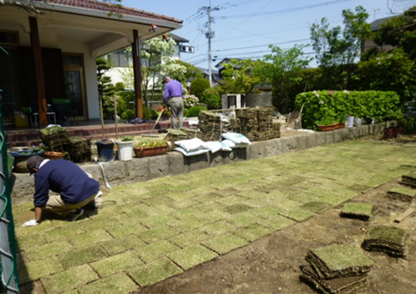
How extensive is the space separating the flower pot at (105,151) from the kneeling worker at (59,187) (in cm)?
153

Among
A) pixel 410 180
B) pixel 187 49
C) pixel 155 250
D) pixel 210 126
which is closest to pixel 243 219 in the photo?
pixel 155 250

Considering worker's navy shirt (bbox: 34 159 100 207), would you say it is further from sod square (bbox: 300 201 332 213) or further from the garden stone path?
sod square (bbox: 300 201 332 213)

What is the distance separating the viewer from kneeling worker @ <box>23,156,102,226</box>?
11.9 feet

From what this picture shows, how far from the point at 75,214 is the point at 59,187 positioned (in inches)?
19.8

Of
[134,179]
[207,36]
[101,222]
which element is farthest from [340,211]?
[207,36]

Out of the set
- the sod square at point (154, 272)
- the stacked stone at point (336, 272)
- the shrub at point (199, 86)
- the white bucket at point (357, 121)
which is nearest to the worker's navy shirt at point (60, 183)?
the sod square at point (154, 272)

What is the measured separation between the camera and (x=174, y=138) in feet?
22.0

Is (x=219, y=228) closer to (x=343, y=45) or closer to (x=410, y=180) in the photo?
(x=410, y=180)

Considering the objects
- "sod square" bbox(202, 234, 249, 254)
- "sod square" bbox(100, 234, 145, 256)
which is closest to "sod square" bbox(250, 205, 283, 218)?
"sod square" bbox(202, 234, 249, 254)

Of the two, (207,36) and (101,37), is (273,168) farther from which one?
(207,36)

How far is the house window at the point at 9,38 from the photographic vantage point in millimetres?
9023

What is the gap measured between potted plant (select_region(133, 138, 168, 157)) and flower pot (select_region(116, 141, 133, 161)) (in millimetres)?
228

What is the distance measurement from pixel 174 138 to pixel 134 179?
4.68 feet

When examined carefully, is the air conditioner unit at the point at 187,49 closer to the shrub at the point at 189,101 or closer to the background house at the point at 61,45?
the shrub at the point at 189,101
